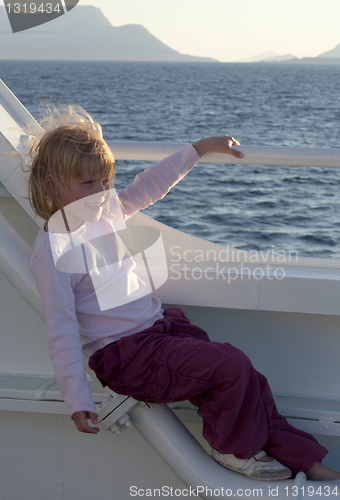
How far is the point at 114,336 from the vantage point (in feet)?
4.44

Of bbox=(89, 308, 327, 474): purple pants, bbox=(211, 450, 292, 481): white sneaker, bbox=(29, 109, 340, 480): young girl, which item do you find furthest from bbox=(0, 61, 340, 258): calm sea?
bbox=(211, 450, 292, 481): white sneaker

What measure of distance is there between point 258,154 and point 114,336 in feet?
2.01

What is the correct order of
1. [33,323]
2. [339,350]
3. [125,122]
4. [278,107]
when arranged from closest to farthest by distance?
1. [339,350]
2. [33,323]
3. [125,122]
4. [278,107]

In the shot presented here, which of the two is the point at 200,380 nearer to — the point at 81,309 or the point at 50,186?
the point at 81,309

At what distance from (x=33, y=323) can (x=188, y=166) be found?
26.8 inches

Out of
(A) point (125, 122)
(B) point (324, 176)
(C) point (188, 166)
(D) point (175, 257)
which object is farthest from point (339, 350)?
(A) point (125, 122)

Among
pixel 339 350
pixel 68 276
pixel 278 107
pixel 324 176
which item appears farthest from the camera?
pixel 278 107

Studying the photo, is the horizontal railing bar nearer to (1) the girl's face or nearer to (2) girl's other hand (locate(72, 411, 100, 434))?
(1) the girl's face

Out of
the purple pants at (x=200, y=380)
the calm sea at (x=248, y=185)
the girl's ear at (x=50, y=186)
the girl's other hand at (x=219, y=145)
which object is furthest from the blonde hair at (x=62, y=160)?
the purple pants at (x=200, y=380)

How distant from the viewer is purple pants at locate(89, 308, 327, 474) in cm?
127

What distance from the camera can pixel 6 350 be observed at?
1715 millimetres

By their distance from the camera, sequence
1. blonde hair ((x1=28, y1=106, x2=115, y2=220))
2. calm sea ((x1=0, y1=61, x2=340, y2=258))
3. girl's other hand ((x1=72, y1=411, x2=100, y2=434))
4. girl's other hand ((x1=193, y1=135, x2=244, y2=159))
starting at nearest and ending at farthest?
girl's other hand ((x1=72, y1=411, x2=100, y2=434)), blonde hair ((x1=28, y1=106, x2=115, y2=220)), girl's other hand ((x1=193, y1=135, x2=244, y2=159)), calm sea ((x1=0, y1=61, x2=340, y2=258))

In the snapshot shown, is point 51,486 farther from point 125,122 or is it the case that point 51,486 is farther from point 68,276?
point 125,122

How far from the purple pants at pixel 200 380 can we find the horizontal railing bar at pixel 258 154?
1.66 feet
